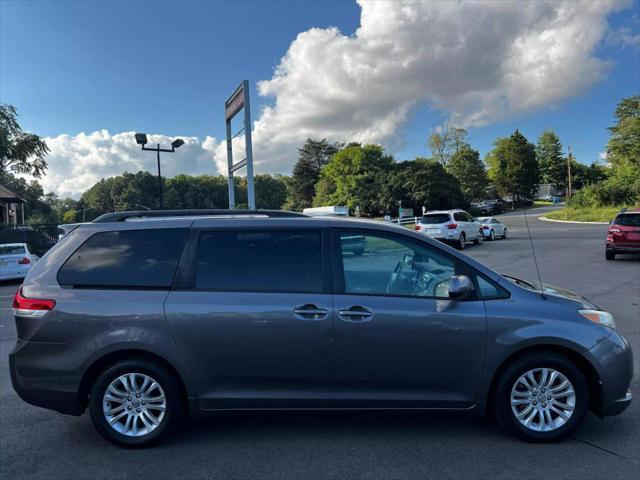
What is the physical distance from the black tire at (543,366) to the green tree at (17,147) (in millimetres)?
35887

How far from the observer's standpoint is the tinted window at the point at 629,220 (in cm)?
1464

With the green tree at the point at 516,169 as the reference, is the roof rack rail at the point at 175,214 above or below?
below

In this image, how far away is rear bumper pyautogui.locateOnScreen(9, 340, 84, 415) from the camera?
11.7 feet

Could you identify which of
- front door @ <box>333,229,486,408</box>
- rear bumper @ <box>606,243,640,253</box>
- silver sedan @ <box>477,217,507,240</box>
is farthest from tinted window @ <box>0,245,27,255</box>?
silver sedan @ <box>477,217,507,240</box>

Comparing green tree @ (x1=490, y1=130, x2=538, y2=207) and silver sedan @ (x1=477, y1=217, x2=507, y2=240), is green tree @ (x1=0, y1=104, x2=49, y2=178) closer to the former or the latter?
silver sedan @ (x1=477, y1=217, x2=507, y2=240)

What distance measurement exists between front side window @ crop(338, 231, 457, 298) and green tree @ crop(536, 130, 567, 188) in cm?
10353

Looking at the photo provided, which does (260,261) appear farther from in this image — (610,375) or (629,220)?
(629,220)

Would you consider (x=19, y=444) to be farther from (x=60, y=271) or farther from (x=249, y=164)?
(x=249, y=164)

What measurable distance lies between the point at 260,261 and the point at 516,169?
84412 millimetres

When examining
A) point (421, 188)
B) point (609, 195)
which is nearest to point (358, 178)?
point (421, 188)

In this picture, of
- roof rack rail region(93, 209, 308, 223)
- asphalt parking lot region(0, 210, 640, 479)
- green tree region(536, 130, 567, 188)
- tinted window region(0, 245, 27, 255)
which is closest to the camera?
asphalt parking lot region(0, 210, 640, 479)

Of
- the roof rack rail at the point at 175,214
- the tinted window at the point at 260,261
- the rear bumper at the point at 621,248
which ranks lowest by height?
the rear bumper at the point at 621,248

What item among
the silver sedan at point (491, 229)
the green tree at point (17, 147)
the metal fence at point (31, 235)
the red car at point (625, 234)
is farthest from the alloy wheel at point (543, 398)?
the green tree at point (17, 147)

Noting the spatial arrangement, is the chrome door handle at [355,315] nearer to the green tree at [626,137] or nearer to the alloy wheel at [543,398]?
the alloy wheel at [543,398]
